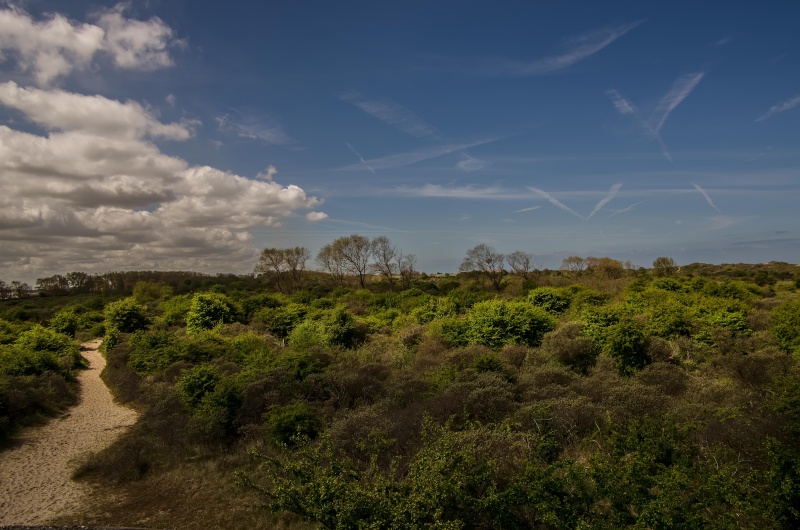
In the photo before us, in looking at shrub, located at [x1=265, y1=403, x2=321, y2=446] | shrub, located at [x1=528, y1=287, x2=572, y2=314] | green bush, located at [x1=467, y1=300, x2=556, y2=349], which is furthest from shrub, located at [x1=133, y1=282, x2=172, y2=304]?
shrub, located at [x1=265, y1=403, x2=321, y2=446]

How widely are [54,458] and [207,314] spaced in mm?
17792

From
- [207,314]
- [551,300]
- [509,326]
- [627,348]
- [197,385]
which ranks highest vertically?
[551,300]

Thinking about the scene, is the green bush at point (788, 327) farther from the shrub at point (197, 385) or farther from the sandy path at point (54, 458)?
the sandy path at point (54, 458)

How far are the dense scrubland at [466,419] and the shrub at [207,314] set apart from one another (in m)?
4.47

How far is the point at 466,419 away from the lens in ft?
30.1

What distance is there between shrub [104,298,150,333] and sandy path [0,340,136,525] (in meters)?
9.52

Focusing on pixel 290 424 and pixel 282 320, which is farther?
pixel 282 320

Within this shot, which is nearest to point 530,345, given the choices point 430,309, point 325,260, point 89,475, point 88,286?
point 430,309

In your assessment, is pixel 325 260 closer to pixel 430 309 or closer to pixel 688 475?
pixel 430 309

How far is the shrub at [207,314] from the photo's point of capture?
29984 mm

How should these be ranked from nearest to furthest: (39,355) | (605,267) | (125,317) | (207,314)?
1. (39,355)
2. (125,317)
3. (207,314)
4. (605,267)

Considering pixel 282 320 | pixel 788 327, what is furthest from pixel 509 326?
pixel 282 320

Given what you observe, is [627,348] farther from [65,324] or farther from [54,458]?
[65,324]

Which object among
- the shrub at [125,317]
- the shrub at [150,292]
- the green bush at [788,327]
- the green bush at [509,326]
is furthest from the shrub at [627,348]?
the shrub at [150,292]
